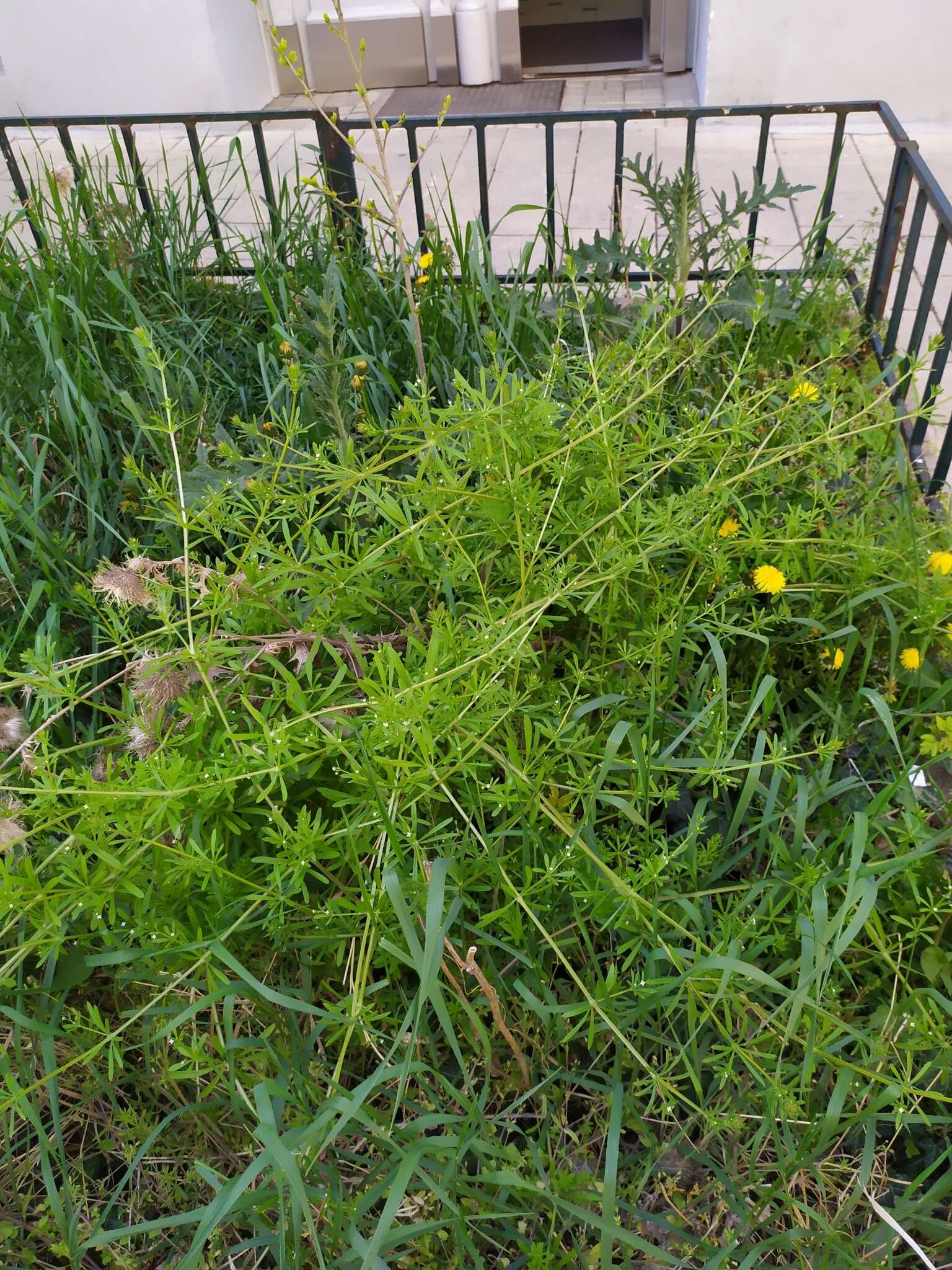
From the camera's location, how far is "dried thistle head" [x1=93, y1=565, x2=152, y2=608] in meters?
1.46

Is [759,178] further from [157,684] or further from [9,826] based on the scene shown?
[9,826]

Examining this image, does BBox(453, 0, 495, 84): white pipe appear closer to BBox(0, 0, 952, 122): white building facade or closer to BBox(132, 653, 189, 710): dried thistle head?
BBox(0, 0, 952, 122): white building facade

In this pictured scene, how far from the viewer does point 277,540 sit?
226 cm

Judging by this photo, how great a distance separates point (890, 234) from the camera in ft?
9.24

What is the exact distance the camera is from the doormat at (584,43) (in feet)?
25.8

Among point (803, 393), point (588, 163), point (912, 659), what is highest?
point (803, 393)

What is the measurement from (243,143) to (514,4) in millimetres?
2418

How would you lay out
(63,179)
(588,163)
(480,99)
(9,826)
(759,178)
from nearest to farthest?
(9,826), (759,178), (63,179), (588,163), (480,99)

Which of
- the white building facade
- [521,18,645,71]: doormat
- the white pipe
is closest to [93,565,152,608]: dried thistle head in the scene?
the white building facade

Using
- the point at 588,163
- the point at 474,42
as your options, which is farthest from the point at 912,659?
the point at 474,42

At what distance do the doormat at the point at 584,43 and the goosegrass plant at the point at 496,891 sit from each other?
709cm

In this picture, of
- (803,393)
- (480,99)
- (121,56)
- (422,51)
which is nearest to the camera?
(803,393)

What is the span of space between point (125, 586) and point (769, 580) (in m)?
1.08

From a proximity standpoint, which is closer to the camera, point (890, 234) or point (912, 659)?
point (912, 659)
